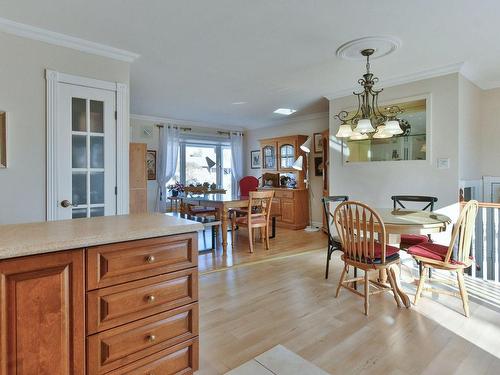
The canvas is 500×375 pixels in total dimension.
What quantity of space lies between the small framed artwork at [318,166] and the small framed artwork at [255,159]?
175cm

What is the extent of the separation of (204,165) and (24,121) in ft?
15.8

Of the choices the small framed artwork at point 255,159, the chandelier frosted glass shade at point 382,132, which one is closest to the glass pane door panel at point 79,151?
the chandelier frosted glass shade at point 382,132

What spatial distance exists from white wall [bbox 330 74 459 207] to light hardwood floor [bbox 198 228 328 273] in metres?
1.13

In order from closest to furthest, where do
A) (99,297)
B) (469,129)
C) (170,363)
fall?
1. (99,297)
2. (170,363)
3. (469,129)

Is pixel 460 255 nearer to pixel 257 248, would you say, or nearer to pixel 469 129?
pixel 469 129

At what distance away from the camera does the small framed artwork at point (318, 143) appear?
6.16 m

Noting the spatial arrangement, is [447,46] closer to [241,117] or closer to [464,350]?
[464,350]

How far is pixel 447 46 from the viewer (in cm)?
296

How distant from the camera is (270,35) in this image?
2.71 meters

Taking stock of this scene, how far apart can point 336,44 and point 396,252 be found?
6.65 feet

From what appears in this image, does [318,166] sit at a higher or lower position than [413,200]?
higher

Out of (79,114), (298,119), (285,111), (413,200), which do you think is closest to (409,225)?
(413,200)

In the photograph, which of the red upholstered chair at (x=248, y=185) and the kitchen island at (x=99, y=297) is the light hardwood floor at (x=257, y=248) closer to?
the red upholstered chair at (x=248, y=185)

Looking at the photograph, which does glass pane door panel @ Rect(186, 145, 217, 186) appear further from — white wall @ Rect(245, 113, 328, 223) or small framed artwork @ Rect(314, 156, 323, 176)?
small framed artwork @ Rect(314, 156, 323, 176)
